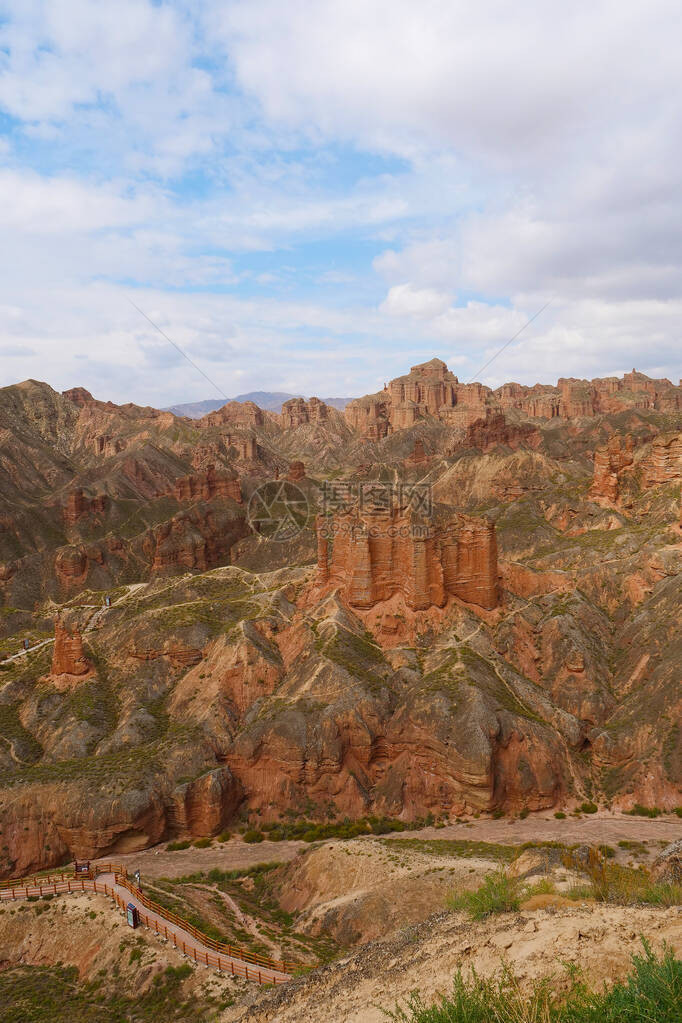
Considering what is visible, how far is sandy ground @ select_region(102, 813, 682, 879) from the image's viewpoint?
4106 cm

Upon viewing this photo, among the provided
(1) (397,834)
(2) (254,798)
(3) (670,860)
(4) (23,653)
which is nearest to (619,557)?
(1) (397,834)

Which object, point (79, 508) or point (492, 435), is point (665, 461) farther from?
point (79, 508)

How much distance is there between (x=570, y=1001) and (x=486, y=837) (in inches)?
1271

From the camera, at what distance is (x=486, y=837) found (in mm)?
41906

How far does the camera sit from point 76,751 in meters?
52.0

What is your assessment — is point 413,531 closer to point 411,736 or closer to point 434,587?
point 434,587

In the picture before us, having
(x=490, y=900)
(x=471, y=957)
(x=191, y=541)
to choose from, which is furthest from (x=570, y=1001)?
(x=191, y=541)

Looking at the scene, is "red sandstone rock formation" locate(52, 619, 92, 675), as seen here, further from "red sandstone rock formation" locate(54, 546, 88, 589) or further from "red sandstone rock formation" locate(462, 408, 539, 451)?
"red sandstone rock formation" locate(462, 408, 539, 451)

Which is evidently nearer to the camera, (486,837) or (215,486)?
(486,837)

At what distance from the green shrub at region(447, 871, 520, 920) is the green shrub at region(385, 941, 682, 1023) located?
6.33 meters

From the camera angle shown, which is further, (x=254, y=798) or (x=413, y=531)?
(x=413, y=531)

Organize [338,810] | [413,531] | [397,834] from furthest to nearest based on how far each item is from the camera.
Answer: [413,531] → [338,810] → [397,834]

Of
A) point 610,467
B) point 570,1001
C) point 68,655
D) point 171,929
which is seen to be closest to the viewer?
point 570,1001

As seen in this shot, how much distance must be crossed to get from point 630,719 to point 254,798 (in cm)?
3059
